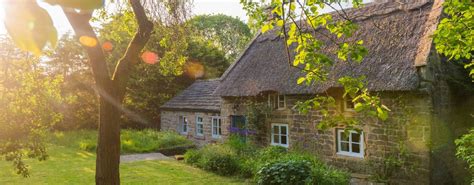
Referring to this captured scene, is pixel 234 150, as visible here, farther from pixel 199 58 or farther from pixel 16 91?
pixel 199 58

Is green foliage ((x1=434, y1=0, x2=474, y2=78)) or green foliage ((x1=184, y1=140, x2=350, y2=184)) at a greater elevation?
green foliage ((x1=434, y1=0, x2=474, y2=78))

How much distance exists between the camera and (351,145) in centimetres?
1115

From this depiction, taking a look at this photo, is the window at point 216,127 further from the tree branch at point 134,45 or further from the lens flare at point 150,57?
the tree branch at point 134,45

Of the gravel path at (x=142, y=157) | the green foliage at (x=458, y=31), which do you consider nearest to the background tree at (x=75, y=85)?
the gravel path at (x=142, y=157)

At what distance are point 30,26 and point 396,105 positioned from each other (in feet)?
33.3

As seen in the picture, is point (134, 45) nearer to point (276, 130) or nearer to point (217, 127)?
point (276, 130)

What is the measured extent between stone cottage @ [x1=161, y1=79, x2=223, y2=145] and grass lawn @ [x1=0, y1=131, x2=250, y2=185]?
4.31 metres

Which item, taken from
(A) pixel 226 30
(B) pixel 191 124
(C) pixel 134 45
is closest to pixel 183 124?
(B) pixel 191 124

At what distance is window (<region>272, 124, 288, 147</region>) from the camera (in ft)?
43.7

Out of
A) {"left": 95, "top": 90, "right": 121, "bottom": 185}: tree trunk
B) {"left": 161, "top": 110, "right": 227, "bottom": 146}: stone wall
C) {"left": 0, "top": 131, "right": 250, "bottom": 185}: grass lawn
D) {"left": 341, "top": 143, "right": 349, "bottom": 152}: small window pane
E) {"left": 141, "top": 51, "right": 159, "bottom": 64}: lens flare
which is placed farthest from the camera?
{"left": 141, "top": 51, "right": 159, "bottom": 64}: lens flare

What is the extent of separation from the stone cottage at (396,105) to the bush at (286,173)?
224cm

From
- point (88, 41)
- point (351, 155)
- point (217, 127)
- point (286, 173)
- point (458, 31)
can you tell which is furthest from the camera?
point (217, 127)

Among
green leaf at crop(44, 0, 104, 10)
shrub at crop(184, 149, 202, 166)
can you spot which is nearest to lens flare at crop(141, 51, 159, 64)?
shrub at crop(184, 149, 202, 166)

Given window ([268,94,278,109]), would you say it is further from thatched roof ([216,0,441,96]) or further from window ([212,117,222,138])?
window ([212,117,222,138])
